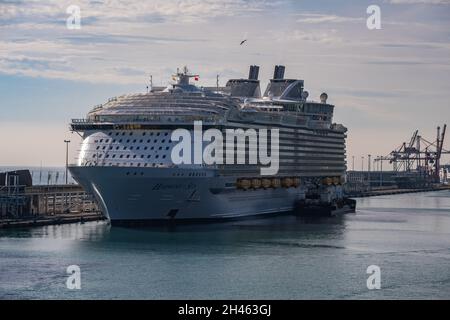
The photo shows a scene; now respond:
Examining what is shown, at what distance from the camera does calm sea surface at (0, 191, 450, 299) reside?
46.5m

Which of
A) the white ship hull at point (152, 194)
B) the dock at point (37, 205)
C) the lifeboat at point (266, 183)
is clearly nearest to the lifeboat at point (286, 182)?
the lifeboat at point (266, 183)

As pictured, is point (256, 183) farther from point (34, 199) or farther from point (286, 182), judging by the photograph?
point (34, 199)

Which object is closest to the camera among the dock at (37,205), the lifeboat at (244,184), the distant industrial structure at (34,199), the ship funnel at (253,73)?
the dock at (37,205)

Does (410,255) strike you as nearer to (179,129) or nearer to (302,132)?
(179,129)

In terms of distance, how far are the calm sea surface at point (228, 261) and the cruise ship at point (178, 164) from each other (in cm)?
186

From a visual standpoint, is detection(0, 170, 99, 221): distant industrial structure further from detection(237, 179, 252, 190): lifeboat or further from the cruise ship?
detection(237, 179, 252, 190): lifeboat

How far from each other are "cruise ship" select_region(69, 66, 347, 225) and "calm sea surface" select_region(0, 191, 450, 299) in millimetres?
1856

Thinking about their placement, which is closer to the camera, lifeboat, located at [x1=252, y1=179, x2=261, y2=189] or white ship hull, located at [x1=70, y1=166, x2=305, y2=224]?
white ship hull, located at [x1=70, y1=166, x2=305, y2=224]

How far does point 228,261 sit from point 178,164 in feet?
53.7

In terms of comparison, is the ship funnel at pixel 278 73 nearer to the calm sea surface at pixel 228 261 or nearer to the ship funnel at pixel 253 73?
the ship funnel at pixel 253 73

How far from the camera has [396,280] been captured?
50031mm

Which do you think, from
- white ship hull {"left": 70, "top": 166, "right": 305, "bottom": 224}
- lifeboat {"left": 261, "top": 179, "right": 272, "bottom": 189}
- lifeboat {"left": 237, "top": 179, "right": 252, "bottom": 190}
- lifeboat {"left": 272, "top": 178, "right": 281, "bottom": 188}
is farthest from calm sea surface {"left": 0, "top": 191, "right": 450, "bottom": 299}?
lifeboat {"left": 272, "top": 178, "right": 281, "bottom": 188}

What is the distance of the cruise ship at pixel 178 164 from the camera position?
228 feet

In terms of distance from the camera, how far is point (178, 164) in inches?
2771
